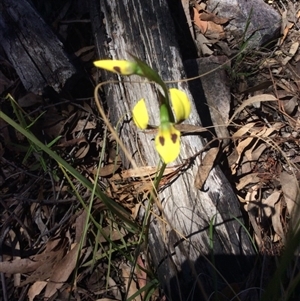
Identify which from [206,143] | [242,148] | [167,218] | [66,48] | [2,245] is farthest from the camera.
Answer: [66,48]

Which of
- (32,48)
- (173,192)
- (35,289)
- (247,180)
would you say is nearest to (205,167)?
(173,192)

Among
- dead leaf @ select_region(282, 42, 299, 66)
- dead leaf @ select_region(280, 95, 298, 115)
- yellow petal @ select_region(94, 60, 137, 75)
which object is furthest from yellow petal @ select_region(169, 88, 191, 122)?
dead leaf @ select_region(282, 42, 299, 66)

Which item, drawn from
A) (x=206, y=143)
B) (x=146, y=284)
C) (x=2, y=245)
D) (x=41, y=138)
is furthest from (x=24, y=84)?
(x=146, y=284)

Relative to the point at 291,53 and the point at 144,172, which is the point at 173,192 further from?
the point at 291,53

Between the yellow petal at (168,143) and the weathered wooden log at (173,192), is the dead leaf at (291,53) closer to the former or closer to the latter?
the weathered wooden log at (173,192)

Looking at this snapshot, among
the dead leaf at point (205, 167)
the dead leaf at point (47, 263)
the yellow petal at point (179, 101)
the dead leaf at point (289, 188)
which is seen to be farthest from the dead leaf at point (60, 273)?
the yellow petal at point (179, 101)

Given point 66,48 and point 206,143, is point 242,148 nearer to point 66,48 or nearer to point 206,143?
point 206,143

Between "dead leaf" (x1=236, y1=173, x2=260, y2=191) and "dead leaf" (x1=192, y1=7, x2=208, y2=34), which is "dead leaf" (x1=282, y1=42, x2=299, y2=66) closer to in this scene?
"dead leaf" (x1=192, y1=7, x2=208, y2=34)
